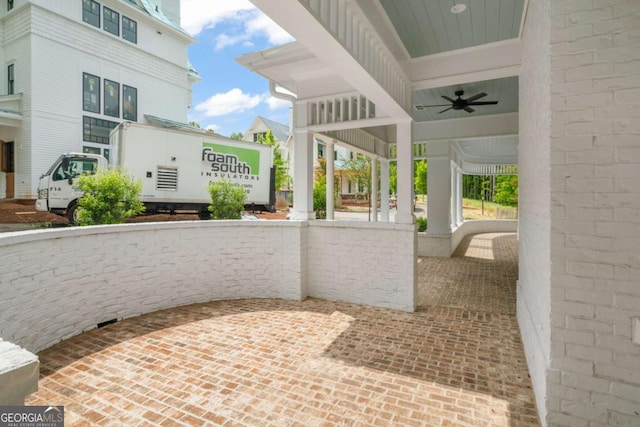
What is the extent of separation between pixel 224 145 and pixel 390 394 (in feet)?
29.3

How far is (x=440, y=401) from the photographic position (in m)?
2.68

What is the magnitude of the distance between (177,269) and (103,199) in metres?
1.45

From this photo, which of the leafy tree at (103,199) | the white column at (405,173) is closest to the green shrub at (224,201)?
the leafy tree at (103,199)

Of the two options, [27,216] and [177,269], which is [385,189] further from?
[27,216]

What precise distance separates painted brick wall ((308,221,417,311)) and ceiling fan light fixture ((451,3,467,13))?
8.73 ft

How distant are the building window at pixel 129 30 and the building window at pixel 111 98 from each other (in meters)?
1.94

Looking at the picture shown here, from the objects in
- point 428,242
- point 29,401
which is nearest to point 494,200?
point 428,242

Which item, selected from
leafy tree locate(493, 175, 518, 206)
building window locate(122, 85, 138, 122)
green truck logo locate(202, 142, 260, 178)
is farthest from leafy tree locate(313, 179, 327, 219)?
leafy tree locate(493, 175, 518, 206)

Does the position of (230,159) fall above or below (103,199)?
above

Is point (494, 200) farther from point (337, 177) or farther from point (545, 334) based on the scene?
point (545, 334)

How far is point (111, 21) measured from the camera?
1228 centimetres

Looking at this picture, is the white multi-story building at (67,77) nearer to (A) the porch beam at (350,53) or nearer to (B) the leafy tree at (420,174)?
(A) the porch beam at (350,53)

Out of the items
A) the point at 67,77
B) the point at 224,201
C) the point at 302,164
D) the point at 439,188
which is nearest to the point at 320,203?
the point at 439,188

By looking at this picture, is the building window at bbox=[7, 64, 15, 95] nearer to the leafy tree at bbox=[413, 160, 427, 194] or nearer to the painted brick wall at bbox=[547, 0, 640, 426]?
the painted brick wall at bbox=[547, 0, 640, 426]
